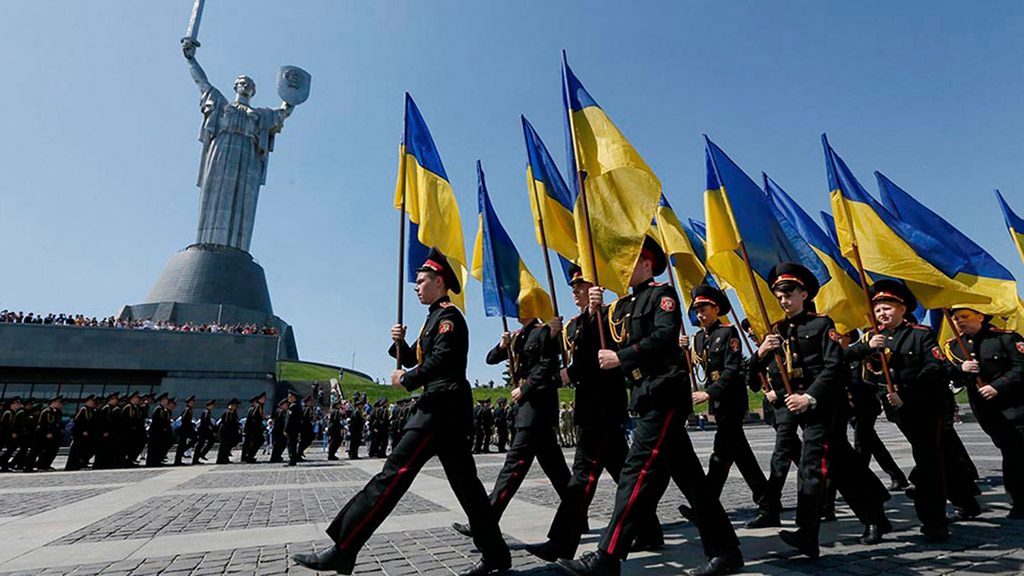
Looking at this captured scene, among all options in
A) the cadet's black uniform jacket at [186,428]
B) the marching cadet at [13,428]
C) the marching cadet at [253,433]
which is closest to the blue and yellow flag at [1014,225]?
the marching cadet at [253,433]

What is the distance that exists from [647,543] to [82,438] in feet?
55.0

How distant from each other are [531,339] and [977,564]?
3.71 m

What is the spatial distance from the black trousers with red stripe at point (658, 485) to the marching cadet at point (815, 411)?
706 mm

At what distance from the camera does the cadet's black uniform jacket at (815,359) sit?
13.7ft

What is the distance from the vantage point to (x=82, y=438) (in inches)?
596

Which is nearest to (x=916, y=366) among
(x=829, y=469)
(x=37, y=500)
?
(x=829, y=469)

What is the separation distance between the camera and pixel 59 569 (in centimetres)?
388

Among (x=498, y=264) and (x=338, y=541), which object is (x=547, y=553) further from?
(x=498, y=264)

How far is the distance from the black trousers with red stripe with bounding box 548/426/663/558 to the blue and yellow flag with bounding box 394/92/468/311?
8.52ft

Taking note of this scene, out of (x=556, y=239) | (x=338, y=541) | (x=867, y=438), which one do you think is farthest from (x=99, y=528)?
(x=867, y=438)

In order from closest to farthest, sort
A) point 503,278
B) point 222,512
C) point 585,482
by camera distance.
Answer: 1. point 585,482
2. point 222,512
3. point 503,278

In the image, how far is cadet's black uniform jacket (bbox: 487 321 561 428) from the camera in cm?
488

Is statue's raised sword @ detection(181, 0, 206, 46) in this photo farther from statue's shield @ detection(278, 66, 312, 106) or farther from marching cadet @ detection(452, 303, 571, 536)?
marching cadet @ detection(452, 303, 571, 536)

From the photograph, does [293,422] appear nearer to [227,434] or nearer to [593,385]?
[227,434]
